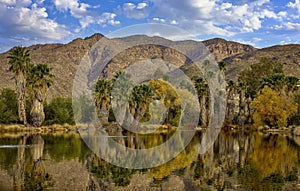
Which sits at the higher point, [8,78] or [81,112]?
[8,78]

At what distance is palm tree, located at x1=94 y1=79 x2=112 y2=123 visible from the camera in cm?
7706

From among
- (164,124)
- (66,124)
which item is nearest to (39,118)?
(66,124)

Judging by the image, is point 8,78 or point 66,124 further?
point 8,78

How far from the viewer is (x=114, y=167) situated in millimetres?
26031

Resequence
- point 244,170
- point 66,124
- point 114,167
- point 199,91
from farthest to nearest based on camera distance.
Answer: point 199,91 → point 66,124 → point 114,167 → point 244,170

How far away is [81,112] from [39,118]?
1877cm

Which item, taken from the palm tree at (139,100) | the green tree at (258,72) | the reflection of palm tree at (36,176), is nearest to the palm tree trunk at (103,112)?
the palm tree at (139,100)

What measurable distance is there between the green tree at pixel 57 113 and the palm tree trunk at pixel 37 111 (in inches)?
171

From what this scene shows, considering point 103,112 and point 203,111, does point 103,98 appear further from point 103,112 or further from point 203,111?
point 203,111

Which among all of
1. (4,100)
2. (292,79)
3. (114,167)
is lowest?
(114,167)

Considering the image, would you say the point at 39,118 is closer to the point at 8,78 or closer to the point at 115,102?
the point at 115,102

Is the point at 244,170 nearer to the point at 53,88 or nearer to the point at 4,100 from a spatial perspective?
the point at 4,100

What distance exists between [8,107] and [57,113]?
9535mm

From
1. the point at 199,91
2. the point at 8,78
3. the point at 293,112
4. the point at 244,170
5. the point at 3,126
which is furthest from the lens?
the point at 8,78
